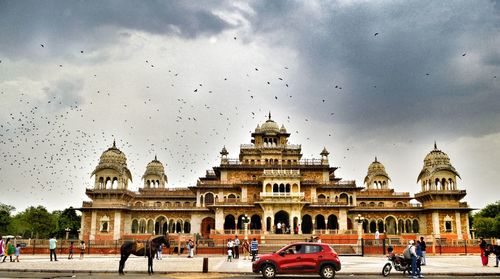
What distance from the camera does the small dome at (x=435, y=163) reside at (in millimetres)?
54844

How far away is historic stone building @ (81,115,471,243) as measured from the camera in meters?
53.0

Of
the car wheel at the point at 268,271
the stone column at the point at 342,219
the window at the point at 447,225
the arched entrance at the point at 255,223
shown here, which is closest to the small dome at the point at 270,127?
the arched entrance at the point at 255,223

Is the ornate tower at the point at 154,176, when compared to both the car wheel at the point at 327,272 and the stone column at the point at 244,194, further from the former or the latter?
the car wheel at the point at 327,272

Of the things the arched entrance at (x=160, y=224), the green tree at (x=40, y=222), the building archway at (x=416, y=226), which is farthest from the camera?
the green tree at (x=40, y=222)

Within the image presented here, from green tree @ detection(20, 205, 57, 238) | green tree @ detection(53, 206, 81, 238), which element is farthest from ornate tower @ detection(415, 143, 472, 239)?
green tree @ detection(20, 205, 57, 238)

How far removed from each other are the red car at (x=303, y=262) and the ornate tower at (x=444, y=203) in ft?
129

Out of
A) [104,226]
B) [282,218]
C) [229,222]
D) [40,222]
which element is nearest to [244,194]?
[229,222]

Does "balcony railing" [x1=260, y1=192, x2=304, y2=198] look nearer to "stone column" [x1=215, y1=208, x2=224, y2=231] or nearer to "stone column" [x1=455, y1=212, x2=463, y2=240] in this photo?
"stone column" [x1=215, y1=208, x2=224, y2=231]

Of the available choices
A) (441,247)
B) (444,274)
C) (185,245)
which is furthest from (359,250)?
(444,274)

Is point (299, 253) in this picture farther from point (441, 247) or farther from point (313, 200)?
point (313, 200)

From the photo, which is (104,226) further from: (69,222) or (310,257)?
(310,257)

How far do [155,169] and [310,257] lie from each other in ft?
Answer: 180

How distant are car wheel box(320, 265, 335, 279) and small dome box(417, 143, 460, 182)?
136 feet

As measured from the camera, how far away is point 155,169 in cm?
7044
